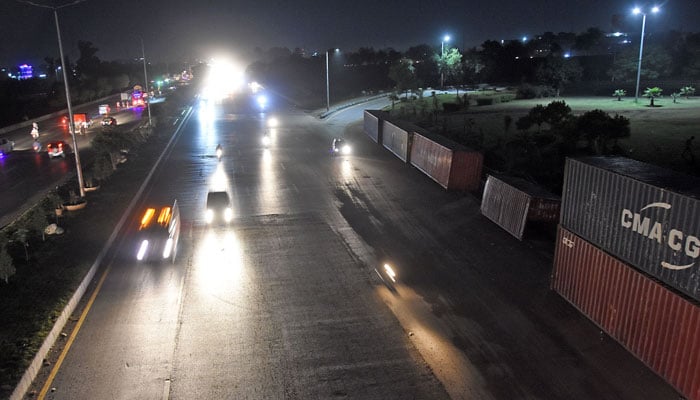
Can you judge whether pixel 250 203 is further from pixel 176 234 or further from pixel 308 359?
pixel 308 359

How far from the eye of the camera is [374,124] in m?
49.3

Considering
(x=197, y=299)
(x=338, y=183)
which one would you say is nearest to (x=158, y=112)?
(x=338, y=183)

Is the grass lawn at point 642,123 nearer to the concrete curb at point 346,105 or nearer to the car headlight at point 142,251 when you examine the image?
the concrete curb at point 346,105

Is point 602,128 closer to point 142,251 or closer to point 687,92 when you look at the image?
point 142,251

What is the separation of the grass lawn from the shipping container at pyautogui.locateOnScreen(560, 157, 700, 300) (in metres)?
17.5

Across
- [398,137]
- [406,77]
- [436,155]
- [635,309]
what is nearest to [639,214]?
[635,309]

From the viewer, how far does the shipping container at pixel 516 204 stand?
69.5 feet

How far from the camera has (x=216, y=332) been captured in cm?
1438

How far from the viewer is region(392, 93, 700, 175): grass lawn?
33.9 metres

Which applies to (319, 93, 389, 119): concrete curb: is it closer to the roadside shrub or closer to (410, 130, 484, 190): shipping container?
the roadside shrub

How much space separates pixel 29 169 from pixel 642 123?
5074cm

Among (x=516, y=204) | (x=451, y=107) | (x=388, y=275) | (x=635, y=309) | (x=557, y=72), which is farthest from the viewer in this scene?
(x=557, y=72)

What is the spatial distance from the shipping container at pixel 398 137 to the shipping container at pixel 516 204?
1313 centimetres

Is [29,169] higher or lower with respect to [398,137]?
lower
